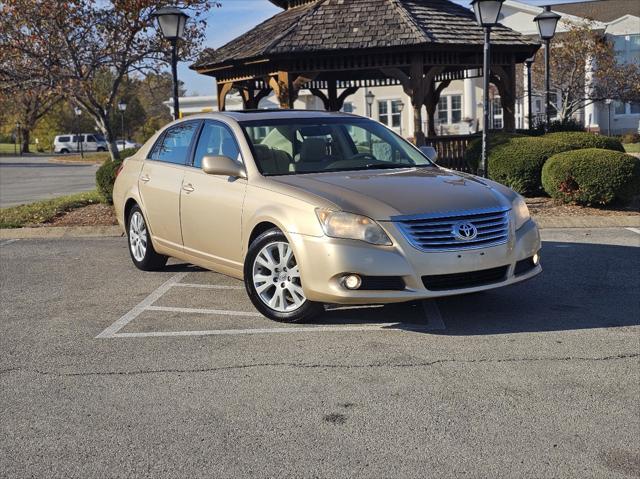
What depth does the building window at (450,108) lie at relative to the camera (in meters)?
49.9

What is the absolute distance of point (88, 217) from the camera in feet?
47.5

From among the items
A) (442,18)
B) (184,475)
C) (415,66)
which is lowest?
(184,475)

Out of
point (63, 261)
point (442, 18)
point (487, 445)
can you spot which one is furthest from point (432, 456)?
point (442, 18)

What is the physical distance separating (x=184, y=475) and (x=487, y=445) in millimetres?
1443

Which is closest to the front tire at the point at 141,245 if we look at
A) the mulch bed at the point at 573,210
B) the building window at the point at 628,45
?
the mulch bed at the point at 573,210

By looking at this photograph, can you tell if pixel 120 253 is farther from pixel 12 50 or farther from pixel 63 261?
pixel 12 50

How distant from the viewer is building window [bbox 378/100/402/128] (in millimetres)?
50156

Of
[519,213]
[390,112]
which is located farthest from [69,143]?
[519,213]

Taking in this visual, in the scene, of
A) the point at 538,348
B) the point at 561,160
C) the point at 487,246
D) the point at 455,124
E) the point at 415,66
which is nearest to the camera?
the point at 538,348

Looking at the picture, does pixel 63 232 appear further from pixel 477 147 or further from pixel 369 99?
pixel 369 99

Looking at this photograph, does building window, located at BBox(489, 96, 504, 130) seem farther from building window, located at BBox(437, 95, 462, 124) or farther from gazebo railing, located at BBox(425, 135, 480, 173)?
gazebo railing, located at BBox(425, 135, 480, 173)

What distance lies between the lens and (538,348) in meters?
5.78

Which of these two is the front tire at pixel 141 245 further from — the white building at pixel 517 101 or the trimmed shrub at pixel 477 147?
the white building at pixel 517 101

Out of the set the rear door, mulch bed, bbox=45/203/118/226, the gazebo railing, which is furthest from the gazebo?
the rear door
